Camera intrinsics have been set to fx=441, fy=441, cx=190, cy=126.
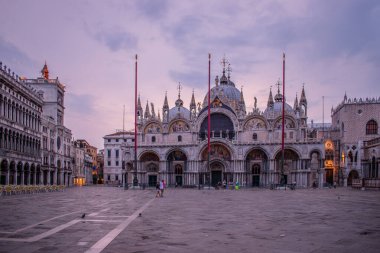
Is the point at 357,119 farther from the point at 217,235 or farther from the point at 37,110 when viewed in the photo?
the point at 217,235

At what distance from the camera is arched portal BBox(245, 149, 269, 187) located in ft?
254

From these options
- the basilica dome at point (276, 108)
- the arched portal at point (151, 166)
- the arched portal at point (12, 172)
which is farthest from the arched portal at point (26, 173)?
the basilica dome at point (276, 108)

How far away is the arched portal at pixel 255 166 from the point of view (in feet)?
254

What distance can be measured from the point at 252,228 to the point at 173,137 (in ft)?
222

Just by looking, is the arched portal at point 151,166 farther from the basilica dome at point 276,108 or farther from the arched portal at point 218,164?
the basilica dome at point 276,108

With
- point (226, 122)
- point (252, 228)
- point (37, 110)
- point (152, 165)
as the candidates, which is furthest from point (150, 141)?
point (252, 228)

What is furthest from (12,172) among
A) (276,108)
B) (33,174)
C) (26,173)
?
(276,108)

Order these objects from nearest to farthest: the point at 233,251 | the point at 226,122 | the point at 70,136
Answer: the point at 233,251 → the point at 226,122 → the point at 70,136

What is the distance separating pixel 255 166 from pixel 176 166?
14407mm

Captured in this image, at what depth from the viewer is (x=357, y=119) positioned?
82.4m

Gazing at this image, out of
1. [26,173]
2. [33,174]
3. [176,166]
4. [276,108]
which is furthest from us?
[276,108]

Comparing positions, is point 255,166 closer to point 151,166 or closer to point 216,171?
point 216,171

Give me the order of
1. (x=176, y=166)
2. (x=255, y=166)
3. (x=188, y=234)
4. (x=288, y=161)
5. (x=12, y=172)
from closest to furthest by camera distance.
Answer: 1. (x=188, y=234)
2. (x=12, y=172)
3. (x=288, y=161)
4. (x=255, y=166)
5. (x=176, y=166)

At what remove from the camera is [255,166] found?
78.1m
